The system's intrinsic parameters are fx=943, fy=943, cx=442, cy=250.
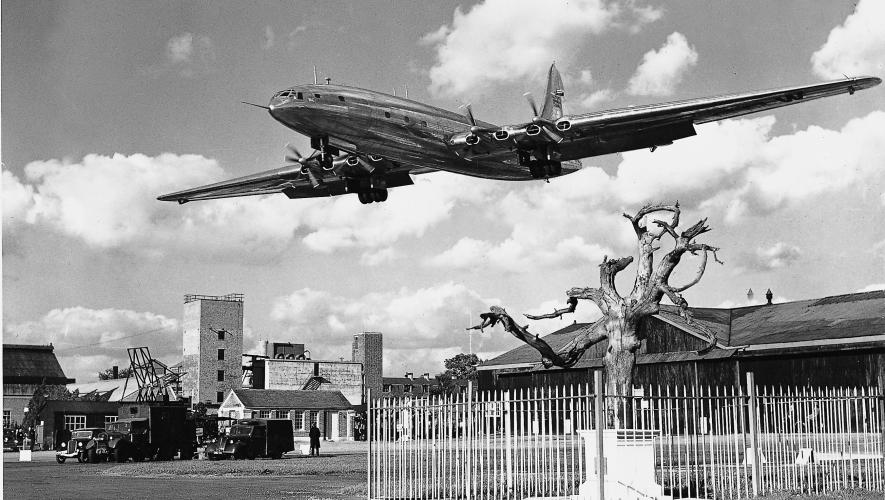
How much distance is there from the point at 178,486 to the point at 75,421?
60.4 m

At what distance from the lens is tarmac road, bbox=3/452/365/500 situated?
2334 cm

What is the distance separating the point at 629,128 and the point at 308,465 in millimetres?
21880

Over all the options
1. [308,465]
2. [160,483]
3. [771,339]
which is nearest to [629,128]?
[160,483]

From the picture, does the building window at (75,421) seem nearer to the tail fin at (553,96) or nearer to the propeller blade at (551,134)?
the tail fin at (553,96)

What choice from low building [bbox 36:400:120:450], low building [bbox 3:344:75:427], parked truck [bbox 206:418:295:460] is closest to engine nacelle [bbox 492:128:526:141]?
parked truck [bbox 206:418:295:460]

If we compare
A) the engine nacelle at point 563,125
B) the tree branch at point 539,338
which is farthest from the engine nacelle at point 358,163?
the tree branch at point 539,338

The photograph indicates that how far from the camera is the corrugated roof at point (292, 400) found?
89.0 metres

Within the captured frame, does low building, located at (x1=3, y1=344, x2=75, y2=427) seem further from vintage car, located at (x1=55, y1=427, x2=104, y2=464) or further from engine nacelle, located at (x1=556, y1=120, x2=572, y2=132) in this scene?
engine nacelle, located at (x1=556, y1=120, x2=572, y2=132)

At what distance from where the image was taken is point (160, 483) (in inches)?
1125

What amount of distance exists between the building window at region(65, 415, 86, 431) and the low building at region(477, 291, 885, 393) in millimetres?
39747

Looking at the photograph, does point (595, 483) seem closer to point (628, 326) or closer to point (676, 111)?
point (628, 326)

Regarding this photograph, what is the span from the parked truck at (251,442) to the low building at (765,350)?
1513cm

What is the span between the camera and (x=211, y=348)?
11406 centimetres

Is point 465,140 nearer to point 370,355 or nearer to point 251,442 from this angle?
point 251,442
